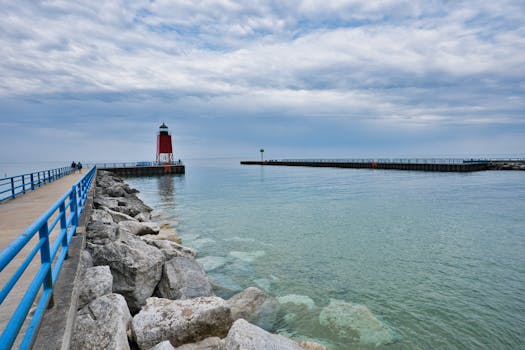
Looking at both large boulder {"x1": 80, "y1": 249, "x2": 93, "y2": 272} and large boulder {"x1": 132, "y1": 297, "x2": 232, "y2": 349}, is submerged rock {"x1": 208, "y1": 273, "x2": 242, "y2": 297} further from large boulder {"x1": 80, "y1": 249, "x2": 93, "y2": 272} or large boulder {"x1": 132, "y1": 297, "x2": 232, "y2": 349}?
large boulder {"x1": 80, "y1": 249, "x2": 93, "y2": 272}

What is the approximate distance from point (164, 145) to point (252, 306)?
6195 cm

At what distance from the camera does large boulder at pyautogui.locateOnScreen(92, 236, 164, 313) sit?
20.1ft

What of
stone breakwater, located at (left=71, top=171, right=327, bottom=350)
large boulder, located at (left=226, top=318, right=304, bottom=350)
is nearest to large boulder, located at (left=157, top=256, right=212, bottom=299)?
stone breakwater, located at (left=71, top=171, right=327, bottom=350)

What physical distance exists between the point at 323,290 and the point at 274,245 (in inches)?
173

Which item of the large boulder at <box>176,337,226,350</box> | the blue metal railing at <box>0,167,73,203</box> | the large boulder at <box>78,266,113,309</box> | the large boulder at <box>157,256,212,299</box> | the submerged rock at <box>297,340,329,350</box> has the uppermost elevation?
the blue metal railing at <box>0,167,73,203</box>

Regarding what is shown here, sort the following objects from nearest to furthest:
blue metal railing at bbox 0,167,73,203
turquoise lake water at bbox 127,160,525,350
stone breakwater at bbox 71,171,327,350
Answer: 1. stone breakwater at bbox 71,171,327,350
2. turquoise lake water at bbox 127,160,525,350
3. blue metal railing at bbox 0,167,73,203

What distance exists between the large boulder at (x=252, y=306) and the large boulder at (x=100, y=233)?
10.8ft

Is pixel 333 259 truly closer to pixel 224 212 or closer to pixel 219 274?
pixel 219 274

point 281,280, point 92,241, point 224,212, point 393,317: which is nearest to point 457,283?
point 393,317

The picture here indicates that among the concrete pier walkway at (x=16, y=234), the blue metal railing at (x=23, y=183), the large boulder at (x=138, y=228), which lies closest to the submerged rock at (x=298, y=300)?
the concrete pier walkway at (x=16, y=234)

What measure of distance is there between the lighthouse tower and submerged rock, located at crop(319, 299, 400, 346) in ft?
203

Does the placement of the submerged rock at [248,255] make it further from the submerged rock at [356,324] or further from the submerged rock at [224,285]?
the submerged rock at [356,324]

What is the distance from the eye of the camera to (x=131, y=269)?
631cm

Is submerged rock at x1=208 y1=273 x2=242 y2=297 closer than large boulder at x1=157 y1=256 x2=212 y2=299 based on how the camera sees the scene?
No
